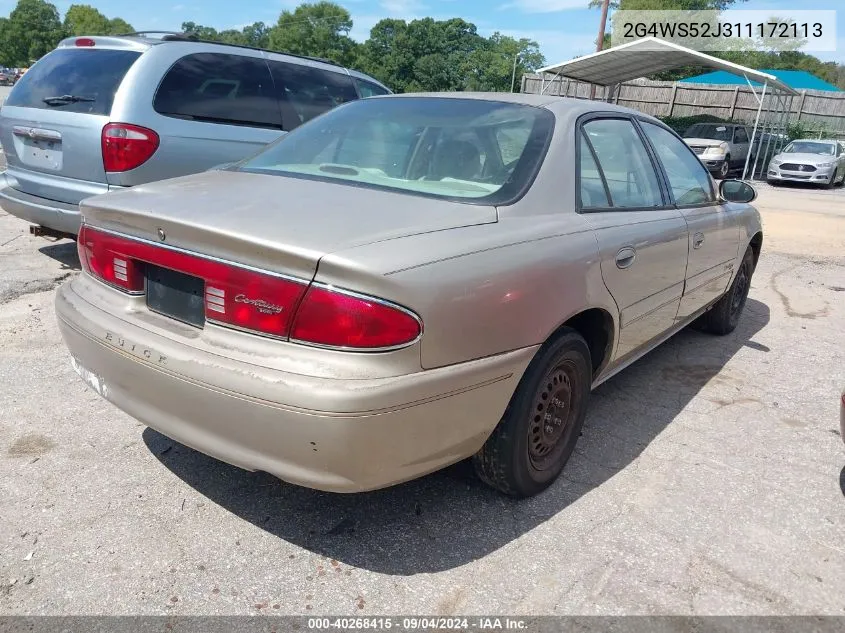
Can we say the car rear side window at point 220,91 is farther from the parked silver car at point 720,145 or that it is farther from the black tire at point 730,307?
the parked silver car at point 720,145

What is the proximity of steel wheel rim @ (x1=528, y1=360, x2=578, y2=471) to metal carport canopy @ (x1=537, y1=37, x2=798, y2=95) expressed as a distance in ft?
56.6

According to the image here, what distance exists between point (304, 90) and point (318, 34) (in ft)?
257

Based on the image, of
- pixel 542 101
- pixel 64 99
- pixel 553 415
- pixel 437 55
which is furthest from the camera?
pixel 437 55

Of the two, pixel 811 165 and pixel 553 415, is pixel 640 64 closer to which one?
pixel 811 165

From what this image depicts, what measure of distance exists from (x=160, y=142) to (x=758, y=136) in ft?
73.6

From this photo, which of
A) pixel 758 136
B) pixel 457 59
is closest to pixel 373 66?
pixel 457 59

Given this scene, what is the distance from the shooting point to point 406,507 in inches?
105

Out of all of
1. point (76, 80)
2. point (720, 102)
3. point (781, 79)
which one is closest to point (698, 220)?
point (76, 80)

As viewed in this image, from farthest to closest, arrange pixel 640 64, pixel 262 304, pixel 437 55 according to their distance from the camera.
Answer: pixel 437 55 < pixel 640 64 < pixel 262 304

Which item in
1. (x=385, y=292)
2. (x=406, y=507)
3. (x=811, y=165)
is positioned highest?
(x=385, y=292)

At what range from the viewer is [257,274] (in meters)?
2.04

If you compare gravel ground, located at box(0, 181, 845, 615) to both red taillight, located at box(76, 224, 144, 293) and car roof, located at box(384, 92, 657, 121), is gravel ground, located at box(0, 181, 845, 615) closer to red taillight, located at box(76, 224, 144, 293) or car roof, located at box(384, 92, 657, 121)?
red taillight, located at box(76, 224, 144, 293)

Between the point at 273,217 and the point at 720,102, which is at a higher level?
the point at 720,102

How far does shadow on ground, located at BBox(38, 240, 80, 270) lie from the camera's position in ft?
18.2
